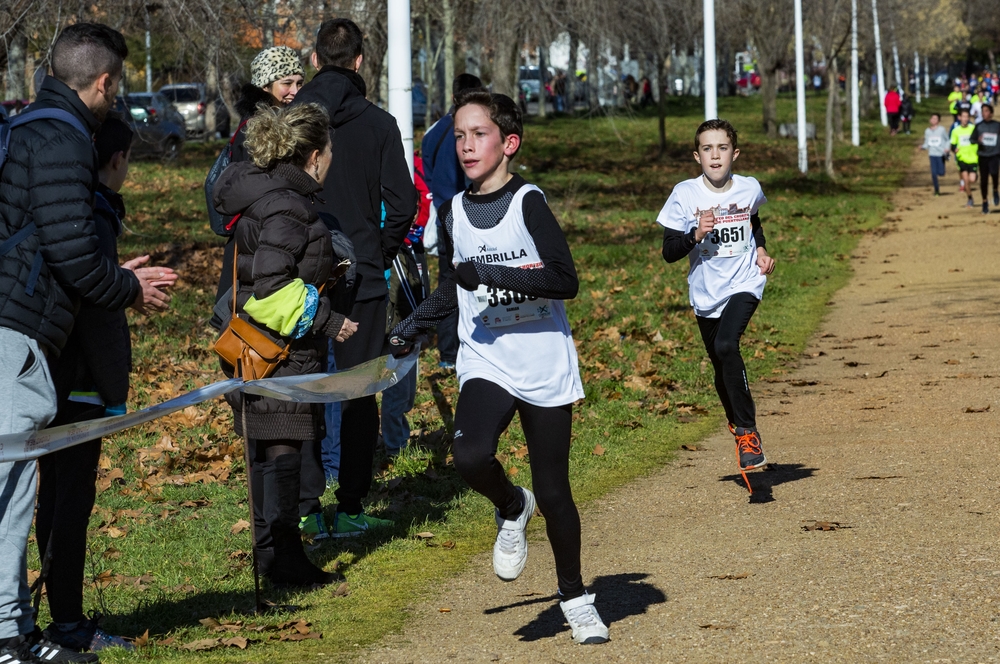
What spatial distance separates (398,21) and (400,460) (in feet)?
10.0

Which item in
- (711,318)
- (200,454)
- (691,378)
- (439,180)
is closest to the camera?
(711,318)

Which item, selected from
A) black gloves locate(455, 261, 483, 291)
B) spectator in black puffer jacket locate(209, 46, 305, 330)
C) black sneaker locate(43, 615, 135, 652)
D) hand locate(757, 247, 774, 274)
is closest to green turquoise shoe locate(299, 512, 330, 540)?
black sneaker locate(43, 615, 135, 652)

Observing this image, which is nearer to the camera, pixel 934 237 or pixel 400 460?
pixel 400 460

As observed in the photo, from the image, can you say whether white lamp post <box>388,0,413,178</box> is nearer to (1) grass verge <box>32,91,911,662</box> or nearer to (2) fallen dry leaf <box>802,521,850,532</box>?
(1) grass verge <box>32,91,911,662</box>

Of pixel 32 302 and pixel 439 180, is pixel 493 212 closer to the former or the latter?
pixel 32 302

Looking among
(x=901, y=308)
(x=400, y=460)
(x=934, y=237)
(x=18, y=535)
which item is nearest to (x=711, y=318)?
(x=400, y=460)

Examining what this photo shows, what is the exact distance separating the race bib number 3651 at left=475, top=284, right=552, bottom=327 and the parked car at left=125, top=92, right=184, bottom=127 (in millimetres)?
17914

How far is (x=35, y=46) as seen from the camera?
535 inches

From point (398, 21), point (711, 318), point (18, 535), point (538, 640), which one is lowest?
point (538, 640)

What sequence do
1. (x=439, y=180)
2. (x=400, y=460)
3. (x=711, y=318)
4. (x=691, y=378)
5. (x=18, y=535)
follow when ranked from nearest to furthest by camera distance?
(x=18, y=535) → (x=711, y=318) → (x=400, y=460) → (x=439, y=180) → (x=691, y=378)

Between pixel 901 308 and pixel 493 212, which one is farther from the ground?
pixel 493 212

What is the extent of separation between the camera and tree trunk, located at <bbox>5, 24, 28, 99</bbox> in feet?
→ 40.4

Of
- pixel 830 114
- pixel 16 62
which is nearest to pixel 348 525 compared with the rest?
pixel 16 62

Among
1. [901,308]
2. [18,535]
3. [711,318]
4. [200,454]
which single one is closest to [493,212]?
[18,535]
